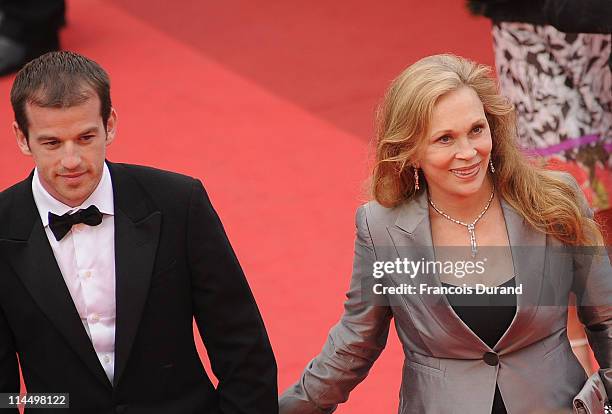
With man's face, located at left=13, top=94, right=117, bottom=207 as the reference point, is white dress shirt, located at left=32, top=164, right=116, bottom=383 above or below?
below

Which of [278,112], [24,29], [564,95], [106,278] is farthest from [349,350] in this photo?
[24,29]

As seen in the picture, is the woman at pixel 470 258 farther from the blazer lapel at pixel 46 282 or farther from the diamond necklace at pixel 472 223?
the blazer lapel at pixel 46 282

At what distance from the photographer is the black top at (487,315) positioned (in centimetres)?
311

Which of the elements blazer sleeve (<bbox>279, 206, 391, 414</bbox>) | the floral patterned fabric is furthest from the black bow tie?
the floral patterned fabric

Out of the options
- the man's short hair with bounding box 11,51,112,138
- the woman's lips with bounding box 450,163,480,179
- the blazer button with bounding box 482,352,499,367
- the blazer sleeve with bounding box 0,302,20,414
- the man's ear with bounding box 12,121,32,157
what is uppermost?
the man's short hair with bounding box 11,51,112,138

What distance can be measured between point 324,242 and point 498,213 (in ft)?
8.52

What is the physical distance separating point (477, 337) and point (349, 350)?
14.8 inches

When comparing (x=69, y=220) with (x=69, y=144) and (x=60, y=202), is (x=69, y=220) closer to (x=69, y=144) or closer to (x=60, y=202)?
(x=60, y=202)

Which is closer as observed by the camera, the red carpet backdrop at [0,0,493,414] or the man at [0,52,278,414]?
the man at [0,52,278,414]

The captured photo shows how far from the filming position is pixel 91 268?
3025 millimetres

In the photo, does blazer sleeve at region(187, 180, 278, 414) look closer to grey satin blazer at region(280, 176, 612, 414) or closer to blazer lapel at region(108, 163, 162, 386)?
blazer lapel at region(108, 163, 162, 386)

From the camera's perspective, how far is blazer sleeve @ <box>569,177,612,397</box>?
125 inches

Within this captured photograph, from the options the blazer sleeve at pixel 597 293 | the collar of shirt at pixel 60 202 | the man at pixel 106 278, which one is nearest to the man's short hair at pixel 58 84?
the man at pixel 106 278

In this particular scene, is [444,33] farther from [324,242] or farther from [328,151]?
[324,242]
